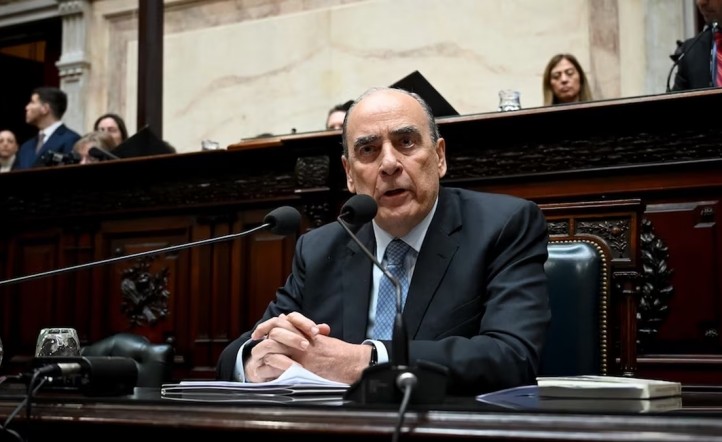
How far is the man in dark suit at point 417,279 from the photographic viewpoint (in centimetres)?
197

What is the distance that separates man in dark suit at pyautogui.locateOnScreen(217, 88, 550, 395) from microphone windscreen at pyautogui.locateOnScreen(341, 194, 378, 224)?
24 centimetres

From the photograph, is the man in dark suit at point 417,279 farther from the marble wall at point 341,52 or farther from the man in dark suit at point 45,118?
the man in dark suit at point 45,118

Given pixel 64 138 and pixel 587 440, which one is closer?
pixel 587 440

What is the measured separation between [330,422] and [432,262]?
3.89 ft

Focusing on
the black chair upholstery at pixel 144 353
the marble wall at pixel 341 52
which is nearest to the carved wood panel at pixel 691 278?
the black chair upholstery at pixel 144 353

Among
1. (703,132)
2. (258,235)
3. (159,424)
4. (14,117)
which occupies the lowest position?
(159,424)

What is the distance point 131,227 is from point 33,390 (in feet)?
11.2

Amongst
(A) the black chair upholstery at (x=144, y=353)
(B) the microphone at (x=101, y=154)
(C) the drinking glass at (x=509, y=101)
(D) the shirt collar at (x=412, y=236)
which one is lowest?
(A) the black chair upholstery at (x=144, y=353)

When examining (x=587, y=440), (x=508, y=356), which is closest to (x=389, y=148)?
(x=508, y=356)

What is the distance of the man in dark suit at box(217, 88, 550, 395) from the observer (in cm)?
197

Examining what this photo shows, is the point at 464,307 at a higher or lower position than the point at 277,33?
lower

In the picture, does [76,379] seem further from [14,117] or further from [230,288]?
[14,117]

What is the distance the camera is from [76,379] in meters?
1.55

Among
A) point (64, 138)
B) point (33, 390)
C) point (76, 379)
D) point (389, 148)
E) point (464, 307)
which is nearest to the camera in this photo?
point (33, 390)
